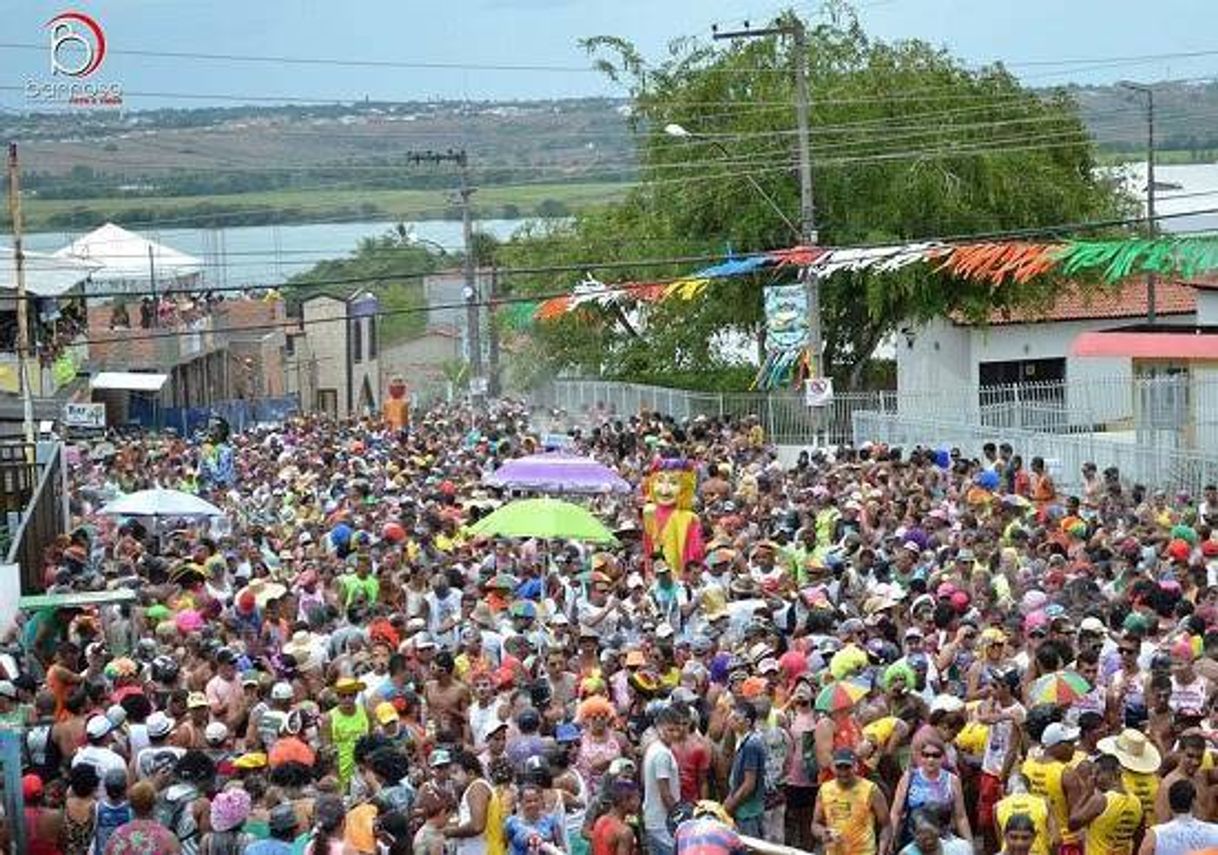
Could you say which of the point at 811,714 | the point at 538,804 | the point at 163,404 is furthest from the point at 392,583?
the point at 163,404

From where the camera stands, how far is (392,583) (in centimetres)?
2089

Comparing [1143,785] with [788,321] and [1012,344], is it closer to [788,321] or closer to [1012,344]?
[788,321]

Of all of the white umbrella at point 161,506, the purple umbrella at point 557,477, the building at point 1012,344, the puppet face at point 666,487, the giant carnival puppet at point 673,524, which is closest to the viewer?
the giant carnival puppet at point 673,524

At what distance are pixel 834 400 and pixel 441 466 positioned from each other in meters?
10.6

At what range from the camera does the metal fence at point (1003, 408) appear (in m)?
35.4

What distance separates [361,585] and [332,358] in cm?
7383

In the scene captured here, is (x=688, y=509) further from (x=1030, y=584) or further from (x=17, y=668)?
(x=17, y=668)

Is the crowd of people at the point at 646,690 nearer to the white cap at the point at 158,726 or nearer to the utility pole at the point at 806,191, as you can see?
the white cap at the point at 158,726

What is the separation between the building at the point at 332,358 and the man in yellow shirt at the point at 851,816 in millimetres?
74731

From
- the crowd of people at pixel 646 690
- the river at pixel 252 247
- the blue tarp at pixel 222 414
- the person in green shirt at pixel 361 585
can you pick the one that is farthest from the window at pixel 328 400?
the person in green shirt at pixel 361 585

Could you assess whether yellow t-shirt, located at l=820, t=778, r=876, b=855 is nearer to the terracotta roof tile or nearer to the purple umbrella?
the purple umbrella

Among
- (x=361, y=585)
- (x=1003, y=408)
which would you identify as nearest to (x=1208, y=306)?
(x=1003, y=408)

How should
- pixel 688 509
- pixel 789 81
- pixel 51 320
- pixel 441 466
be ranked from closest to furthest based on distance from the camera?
pixel 688 509 → pixel 441 466 → pixel 51 320 → pixel 789 81

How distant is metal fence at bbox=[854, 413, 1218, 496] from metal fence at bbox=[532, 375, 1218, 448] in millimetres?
603
